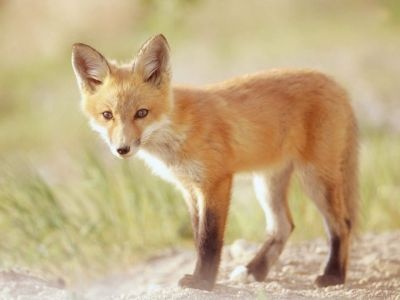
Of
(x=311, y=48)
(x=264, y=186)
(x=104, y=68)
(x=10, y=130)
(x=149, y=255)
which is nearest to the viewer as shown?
(x=104, y=68)

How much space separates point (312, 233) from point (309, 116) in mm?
1777

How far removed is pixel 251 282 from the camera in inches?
200

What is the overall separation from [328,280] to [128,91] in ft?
5.19

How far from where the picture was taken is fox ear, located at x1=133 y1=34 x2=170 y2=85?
450 cm

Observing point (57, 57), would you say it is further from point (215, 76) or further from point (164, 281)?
point (164, 281)

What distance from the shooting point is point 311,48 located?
13.1m

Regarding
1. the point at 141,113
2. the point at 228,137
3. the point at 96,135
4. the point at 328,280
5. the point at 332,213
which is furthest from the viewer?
the point at 96,135

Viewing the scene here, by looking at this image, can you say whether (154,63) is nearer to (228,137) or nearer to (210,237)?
(228,137)

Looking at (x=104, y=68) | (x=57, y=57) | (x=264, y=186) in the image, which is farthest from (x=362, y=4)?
(x=104, y=68)

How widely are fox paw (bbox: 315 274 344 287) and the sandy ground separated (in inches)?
2.0

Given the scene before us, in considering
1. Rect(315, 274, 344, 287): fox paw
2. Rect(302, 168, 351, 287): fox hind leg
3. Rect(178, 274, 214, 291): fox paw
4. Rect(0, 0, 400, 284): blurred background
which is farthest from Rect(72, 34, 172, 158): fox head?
Rect(0, 0, 400, 284): blurred background

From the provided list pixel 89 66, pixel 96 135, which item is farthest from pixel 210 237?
pixel 96 135

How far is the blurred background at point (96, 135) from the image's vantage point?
239 inches

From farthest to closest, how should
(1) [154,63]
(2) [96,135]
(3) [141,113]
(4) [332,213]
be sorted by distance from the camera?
(2) [96,135] < (4) [332,213] < (1) [154,63] < (3) [141,113]
